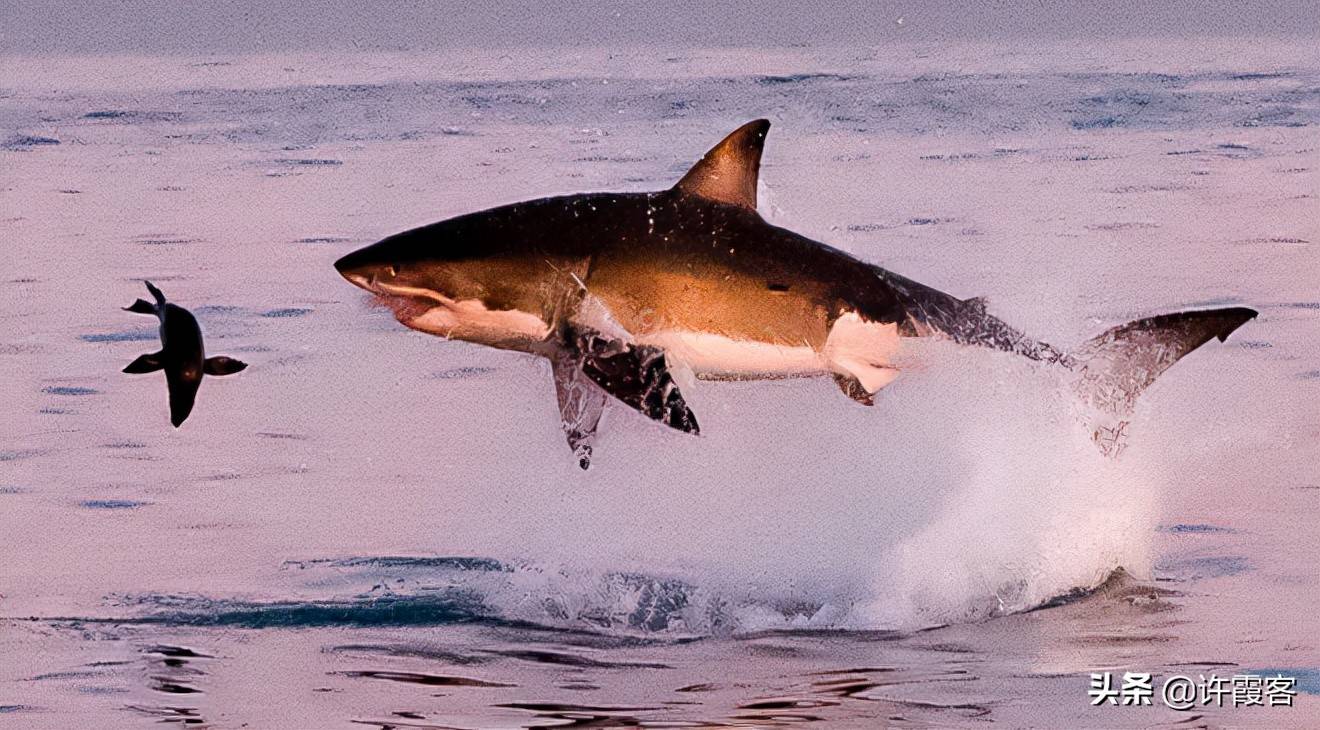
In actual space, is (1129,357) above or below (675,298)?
below

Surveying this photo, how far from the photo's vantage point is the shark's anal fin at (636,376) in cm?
1013

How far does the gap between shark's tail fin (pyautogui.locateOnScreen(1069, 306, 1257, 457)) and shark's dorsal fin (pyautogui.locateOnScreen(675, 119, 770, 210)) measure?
1689 mm

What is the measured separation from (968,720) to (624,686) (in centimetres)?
129

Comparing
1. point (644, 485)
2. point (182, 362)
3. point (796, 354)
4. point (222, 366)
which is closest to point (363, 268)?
point (222, 366)

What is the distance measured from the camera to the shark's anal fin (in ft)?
33.2

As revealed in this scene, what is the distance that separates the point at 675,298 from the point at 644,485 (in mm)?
2154

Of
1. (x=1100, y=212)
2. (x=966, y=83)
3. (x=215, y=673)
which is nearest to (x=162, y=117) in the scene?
(x=966, y=83)

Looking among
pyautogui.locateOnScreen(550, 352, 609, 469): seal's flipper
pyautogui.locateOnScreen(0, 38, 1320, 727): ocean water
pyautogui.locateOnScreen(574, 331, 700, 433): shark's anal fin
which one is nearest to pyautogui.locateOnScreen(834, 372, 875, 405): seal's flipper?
pyautogui.locateOnScreen(0, 38, 1320, 727): ocean water

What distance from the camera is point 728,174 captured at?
10547mm

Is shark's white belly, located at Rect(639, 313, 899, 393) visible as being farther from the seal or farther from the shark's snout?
the seal

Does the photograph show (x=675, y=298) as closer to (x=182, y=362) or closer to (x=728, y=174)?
(x=728, y=174)

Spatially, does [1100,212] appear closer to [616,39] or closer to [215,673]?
[215,673]

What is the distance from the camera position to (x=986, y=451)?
1181 cm

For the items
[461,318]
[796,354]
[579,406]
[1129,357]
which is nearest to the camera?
[461,318]
